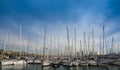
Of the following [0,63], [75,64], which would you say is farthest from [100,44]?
[0,63]

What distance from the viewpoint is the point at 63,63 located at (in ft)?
149

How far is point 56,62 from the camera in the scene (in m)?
47.8

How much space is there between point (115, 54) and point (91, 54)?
515 inches

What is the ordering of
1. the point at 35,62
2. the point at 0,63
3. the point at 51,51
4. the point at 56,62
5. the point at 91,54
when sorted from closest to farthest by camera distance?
the point at 0,63 → the point at 56,62 → the point at 35,62 → the point at 91,54 → the point at 51,51

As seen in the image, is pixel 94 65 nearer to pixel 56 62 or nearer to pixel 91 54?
pixel 56 62

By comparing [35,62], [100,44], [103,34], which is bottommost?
[35,62]

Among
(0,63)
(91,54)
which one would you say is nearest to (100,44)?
(91,54)

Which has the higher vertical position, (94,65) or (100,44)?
(100,44)

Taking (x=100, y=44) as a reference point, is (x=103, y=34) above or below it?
above

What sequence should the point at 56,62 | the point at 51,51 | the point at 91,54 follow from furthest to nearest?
the point at 51,51, the point at 91,54, the point at 56,62

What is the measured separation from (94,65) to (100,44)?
14.8 metres

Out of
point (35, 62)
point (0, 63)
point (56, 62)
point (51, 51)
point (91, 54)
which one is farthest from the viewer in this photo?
point (51, 51)

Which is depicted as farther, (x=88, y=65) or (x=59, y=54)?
(x=59, y=54)

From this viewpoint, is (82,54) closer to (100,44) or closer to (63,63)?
(100,44)
